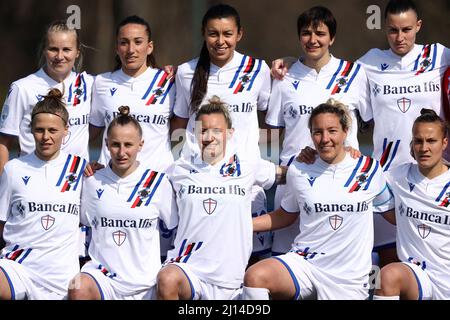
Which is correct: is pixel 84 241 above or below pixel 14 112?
below

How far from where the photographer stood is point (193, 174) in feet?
23.7

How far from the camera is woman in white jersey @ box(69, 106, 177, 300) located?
7090 mm

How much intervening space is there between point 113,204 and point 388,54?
1.92 meters

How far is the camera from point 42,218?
716cm

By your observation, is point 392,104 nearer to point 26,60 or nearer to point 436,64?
point 436,64

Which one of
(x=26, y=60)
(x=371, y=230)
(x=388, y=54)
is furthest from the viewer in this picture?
(x=26, y=60)

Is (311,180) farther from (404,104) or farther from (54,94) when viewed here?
(54,94)

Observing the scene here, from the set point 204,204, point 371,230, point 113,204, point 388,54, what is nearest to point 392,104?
point 388,54

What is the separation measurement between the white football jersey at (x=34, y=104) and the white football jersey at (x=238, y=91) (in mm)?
588

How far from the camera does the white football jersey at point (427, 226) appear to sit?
7.02m

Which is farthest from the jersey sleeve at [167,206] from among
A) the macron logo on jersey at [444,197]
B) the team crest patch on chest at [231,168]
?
the macron logo on jersey at [444,197]

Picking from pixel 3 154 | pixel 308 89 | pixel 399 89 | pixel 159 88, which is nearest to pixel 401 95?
pixel 399 89

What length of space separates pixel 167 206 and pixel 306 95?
3.59 feet

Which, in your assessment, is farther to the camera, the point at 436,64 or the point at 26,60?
the point at 26,60
